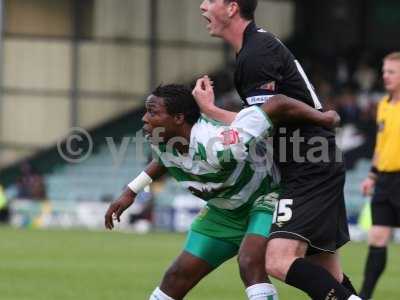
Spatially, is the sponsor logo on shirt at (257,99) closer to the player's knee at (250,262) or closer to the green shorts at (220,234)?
the green shorts at (220,234)

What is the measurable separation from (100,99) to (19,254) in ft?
46.4

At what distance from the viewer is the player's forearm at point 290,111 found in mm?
6605

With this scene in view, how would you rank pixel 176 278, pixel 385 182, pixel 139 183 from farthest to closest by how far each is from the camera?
pixel 385 182, pixel 139 183, pixel 176 278

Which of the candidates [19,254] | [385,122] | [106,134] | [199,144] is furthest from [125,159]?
[199,144]

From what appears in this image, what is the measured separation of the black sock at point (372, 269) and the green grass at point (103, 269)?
40cm

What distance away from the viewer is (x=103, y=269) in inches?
524

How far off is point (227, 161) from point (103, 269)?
265 inches

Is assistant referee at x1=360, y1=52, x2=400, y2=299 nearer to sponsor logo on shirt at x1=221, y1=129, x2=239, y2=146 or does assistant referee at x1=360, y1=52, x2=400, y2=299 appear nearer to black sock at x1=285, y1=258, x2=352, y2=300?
black sock at x1=285, y1=258, x2=352, y2=300

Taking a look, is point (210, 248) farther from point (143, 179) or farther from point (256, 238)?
point (143, 179)

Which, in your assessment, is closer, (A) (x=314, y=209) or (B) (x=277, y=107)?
(B) (x=277, y=107)

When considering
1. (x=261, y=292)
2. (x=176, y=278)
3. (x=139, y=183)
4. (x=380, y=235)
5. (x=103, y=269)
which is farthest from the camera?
(x=103, y=269)

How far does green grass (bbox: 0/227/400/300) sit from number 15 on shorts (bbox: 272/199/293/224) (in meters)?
3.51

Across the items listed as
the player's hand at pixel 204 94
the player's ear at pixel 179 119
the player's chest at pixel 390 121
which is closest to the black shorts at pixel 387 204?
the player's chest at pixel 390 121

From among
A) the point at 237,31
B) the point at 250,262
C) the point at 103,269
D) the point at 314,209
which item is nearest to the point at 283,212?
the point at 314,209
